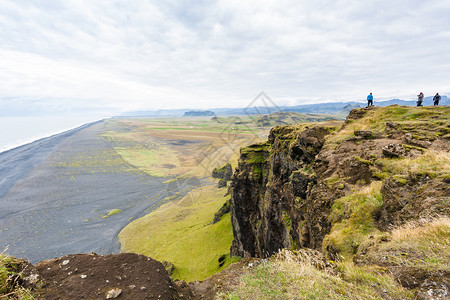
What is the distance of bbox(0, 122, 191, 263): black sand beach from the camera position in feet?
167

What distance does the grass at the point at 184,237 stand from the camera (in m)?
37.0

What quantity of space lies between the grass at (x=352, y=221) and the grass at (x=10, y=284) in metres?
11.8

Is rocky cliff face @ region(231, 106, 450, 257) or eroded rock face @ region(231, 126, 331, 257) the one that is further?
eroded rock face @ region(231, 126, 331, 257)

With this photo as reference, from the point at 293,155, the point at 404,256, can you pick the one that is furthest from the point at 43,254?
the point at 404,256

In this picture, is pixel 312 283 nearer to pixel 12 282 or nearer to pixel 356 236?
pixel 356 236

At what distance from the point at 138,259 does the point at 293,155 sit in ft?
65.9

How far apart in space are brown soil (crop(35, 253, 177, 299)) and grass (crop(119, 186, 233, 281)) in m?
27.6

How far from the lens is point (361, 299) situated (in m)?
5.87

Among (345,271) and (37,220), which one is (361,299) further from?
(37,220)

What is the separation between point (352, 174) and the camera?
15047 mm

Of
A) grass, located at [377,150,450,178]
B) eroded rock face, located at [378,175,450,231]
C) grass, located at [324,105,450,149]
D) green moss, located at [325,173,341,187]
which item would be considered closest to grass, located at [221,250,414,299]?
eroded rock face, located at [378,175,450,231]

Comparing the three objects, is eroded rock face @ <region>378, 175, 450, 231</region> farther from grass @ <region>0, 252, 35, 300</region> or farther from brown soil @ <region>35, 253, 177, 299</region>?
grass @ <region>0, 252, 35, 300</region>

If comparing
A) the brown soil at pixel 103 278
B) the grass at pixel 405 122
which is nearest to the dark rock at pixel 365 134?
the grass at pixel 405 122

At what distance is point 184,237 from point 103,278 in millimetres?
41602
